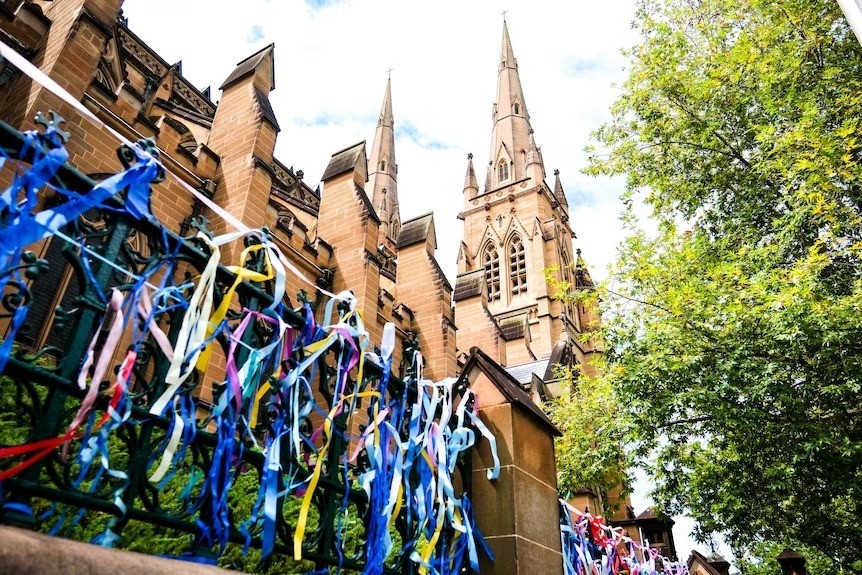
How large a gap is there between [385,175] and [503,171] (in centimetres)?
1021

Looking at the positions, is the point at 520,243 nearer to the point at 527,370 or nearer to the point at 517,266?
the point at 517,266

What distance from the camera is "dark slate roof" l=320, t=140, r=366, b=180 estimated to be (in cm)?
1631

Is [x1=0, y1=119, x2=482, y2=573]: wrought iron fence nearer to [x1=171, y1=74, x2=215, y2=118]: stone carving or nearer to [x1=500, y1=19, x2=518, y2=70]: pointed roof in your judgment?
[x1=171, y1=74, x2=215, y2=118]: stone carving

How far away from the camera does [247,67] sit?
1462 centimetres

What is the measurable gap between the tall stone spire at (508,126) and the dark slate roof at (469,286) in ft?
69.7

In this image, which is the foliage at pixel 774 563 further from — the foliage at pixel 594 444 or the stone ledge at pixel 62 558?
the stone ledge at pixel 62 558

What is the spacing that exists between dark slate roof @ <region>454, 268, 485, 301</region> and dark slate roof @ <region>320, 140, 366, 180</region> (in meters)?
8.71

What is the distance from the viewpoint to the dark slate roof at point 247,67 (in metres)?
14.4

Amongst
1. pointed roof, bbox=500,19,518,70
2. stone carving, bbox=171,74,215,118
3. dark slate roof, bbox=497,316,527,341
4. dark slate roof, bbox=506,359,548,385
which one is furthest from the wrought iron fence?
pointed roof, bbox=500,19,518,70

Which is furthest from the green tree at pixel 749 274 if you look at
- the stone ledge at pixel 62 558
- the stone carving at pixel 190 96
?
the stone carving at pixel 190 96

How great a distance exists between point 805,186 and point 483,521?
7.97 m

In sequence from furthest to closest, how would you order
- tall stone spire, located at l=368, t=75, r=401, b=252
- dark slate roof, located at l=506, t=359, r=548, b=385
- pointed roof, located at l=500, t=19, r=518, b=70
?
pointed roof, located at l=500, t=19, r=518, b=70 < tall stone spire, located at l=368, t=75, r=401, b=252 < dark slate roof, located at l=506, t=359, r=548, b=385

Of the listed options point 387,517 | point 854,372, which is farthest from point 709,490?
point 387,517

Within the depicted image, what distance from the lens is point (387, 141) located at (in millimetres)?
51656
